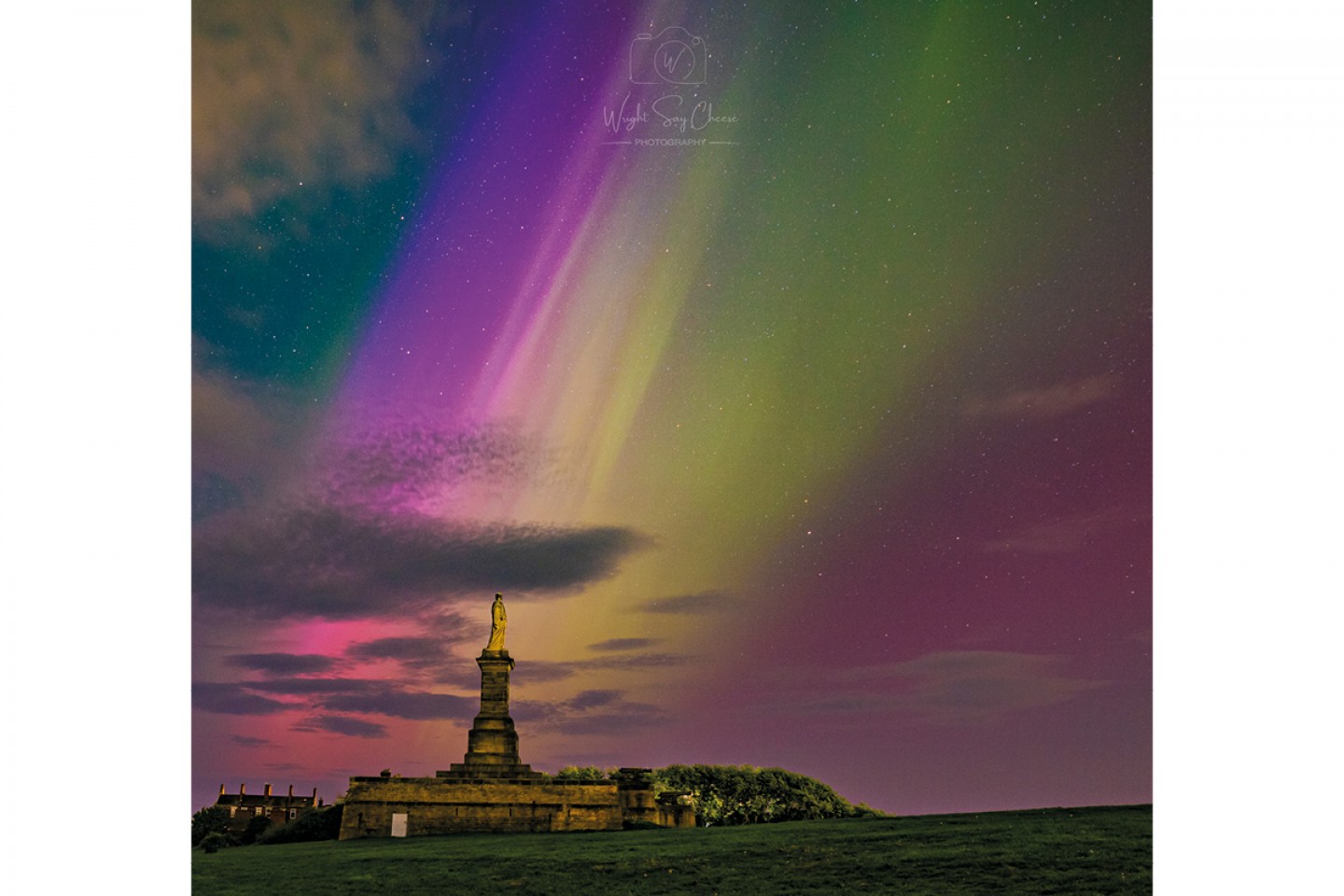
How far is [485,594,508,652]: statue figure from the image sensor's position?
26.1 m

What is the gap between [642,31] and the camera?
2359cm

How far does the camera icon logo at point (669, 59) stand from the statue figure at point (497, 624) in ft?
37.2

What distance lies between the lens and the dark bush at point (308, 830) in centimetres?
2736

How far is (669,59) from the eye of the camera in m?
23.6

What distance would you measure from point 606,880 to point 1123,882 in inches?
326

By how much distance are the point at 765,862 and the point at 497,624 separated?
345 inches

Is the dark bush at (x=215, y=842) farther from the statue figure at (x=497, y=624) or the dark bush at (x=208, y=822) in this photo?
the statue figure at (x=497, y=624)

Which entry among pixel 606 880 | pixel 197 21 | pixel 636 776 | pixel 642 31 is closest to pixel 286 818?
pixel 636 776

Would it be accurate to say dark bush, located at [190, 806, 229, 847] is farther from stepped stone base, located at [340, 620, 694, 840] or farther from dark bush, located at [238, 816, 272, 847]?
stepped stone base, located at [340, 620, 694, 840]
